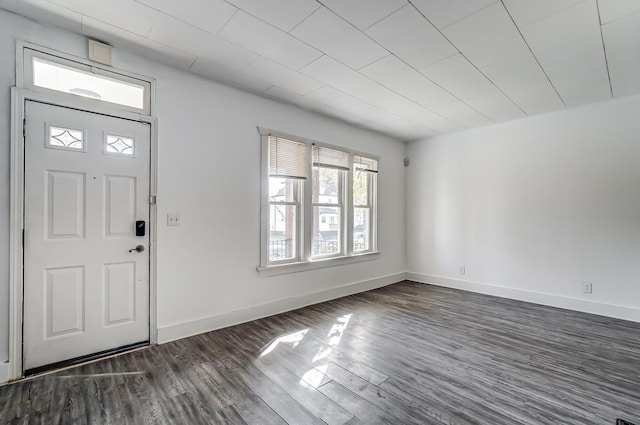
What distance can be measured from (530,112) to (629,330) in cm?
300

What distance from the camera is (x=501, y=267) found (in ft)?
15.4

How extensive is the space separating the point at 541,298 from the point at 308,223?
3.65 metres

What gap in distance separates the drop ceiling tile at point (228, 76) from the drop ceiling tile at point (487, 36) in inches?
79.5

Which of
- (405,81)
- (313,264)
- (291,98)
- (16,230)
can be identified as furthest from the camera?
(313,264)

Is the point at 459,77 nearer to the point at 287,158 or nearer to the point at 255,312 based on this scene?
the point at 287,158

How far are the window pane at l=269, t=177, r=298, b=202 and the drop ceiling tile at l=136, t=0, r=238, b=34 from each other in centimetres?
188

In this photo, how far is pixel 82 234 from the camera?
2535mm

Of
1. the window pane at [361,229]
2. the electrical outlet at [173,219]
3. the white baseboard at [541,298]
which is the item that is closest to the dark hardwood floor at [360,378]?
the white baseboard at [541,298]

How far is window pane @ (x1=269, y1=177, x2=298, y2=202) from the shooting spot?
3840mm

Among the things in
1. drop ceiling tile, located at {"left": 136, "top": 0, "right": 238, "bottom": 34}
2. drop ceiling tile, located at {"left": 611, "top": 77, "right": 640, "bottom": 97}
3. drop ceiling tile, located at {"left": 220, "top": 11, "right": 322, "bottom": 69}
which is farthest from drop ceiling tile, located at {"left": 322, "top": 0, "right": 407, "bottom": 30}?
drop ceiling tile, located at {"left": 611, "top": 77, "right": 640, "bottom": 97}

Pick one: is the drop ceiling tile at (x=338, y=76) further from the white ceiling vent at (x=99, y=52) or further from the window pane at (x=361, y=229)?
the window pane at (x=361, y=229)

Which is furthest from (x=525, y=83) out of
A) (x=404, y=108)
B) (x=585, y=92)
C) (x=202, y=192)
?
(x=202, y=192)

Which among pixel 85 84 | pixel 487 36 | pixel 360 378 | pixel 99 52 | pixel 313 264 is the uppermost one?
pixel 487 36

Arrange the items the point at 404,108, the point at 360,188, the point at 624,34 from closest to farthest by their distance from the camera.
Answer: the point at 624,34 → the point at 404,108 → the point at 360,188
